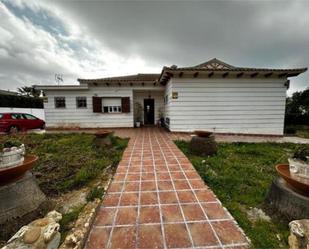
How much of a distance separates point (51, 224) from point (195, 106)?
289 inches

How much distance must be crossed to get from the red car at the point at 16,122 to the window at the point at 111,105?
4.39m

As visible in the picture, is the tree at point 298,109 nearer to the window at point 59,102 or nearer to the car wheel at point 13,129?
the window at point 59,102

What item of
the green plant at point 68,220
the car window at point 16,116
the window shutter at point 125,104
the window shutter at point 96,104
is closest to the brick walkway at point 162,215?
the green plant at point 68,220

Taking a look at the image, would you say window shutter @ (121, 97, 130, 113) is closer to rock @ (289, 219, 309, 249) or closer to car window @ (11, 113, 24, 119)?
car window @ (11, 113, 24, 119)

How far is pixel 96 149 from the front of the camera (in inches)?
183

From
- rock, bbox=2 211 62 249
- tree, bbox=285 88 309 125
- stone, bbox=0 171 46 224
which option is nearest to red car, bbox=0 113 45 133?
stone, bbox=0 171 46 224

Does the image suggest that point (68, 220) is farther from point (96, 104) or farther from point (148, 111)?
point (148, 111)

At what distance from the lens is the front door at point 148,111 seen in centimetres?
1107

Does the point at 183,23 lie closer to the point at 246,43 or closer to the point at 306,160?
the point at 246,43

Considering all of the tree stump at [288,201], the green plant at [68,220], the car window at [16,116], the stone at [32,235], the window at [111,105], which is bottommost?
the green plant at [68,220]

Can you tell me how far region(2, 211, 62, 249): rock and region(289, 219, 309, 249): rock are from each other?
176cm

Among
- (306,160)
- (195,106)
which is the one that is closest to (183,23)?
(195,106)

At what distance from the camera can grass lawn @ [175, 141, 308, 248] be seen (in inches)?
57.8

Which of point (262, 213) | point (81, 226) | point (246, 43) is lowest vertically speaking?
point (262, 213)
